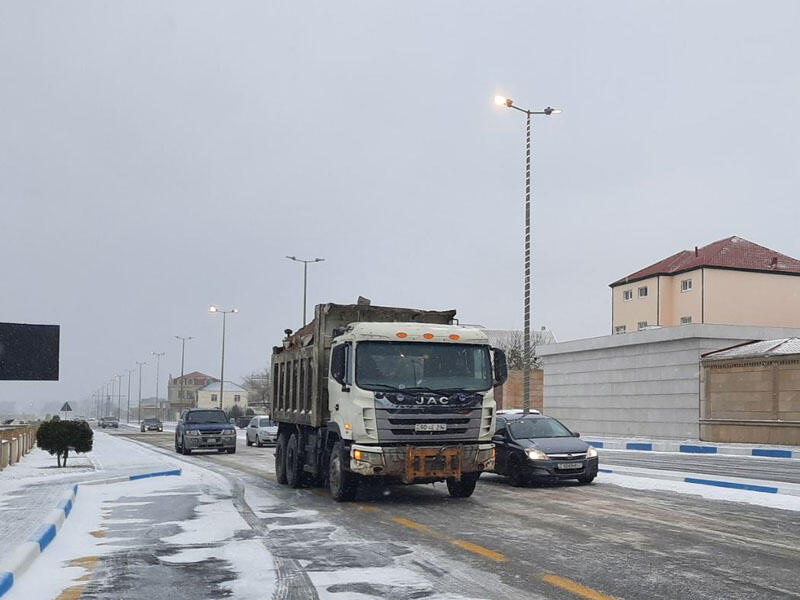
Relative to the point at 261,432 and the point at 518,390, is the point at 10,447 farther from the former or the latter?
the point at 518,390

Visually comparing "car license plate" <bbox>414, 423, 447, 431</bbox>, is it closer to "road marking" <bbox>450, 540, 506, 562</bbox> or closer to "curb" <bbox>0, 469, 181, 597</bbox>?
"road marking" <bbox>450, 540, 506, 562</bbox>

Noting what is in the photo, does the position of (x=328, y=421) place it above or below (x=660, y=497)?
above

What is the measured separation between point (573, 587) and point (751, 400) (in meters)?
30.4

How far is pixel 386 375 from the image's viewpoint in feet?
43.6

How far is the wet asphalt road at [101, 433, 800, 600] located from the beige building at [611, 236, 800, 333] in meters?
44.5

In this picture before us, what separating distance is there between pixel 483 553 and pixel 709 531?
3169 millimetres

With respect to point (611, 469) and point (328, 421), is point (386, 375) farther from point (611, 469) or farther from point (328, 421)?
point (611, 469)

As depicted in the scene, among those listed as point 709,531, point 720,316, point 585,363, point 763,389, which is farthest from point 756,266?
point 709,531

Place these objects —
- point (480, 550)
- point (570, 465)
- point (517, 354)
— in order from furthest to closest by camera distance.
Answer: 1. point (517, 354)
2. point (570, 465)
3. point (480, 550)

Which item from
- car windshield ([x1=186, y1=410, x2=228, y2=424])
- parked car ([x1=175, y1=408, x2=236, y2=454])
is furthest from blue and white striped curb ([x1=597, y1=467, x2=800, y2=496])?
car windshield ([x1=186, y1=410, x2=228, y2=424])

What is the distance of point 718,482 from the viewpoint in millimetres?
16969

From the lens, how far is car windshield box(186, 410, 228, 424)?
3262cm

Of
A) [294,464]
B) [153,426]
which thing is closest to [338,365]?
[294,464]

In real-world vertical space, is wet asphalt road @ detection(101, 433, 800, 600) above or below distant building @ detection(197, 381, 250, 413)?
above
